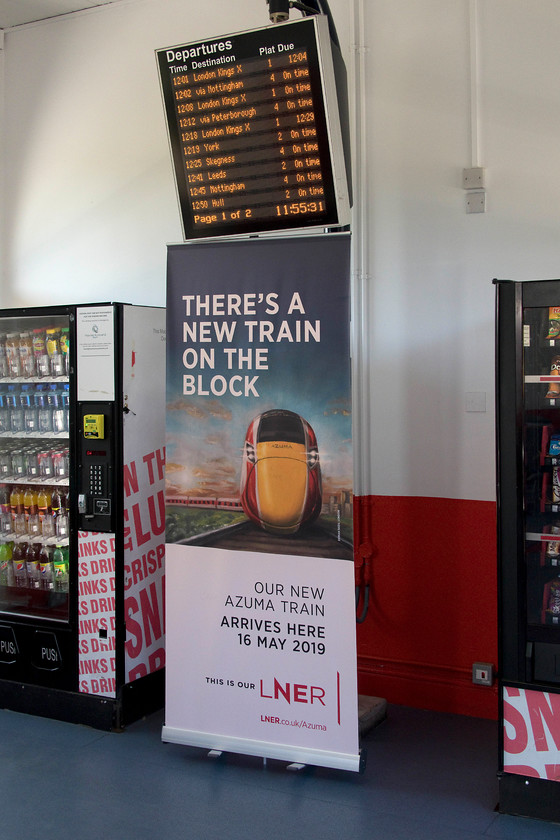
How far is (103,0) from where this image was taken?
4.95 m

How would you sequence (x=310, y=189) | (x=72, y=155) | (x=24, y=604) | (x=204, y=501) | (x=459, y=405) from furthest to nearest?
(x=72, y=155) → (x=24, y=604) → (x=459, y=405) → (x=204, y=501) → (x=310, y=189)

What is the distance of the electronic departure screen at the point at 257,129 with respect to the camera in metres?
3.26

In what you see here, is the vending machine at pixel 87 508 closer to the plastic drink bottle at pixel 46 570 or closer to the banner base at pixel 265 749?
the plastic drink bottle at pixel 46 570

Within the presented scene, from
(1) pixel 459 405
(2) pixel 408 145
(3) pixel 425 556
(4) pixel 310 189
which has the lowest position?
(3) pixel 425 556

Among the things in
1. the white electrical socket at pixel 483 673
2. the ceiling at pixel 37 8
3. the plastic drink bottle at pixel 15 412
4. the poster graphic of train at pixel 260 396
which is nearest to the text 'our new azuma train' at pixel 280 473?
the poster graphic of train at pixel 260 396

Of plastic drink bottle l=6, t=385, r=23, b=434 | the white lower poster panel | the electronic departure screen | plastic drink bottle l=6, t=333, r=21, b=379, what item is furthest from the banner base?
the electronic departure screen

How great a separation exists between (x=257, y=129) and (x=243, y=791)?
274cm

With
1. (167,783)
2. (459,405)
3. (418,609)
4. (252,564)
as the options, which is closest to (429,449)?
(459,405)

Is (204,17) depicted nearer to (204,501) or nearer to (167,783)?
(204,501)

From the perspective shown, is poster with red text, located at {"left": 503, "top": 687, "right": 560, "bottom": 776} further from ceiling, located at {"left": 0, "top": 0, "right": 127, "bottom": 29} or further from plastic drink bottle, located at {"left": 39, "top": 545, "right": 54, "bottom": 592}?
ceiling, located at {"left": 0, "top": 0, "right": 127, "bottom": 29}

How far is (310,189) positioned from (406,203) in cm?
102

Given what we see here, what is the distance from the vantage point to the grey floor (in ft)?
10.2

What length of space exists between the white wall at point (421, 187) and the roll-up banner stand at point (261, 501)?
0.95 meters

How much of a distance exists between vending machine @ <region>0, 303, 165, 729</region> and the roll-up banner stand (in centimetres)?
46
